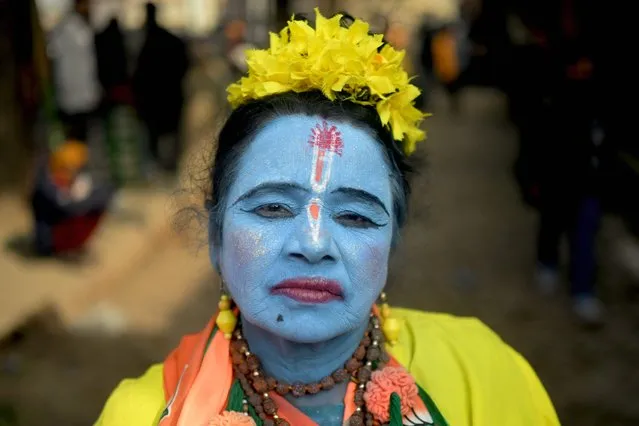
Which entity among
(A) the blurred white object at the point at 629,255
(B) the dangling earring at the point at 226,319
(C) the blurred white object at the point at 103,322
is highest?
(B) the dangling earring at the point at 226,319

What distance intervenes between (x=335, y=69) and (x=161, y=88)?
4709 millimetres

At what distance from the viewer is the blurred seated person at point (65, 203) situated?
571cm

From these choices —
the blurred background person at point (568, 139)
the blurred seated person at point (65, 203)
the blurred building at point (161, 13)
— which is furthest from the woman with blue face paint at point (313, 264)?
the blurred seated person at point (65, 203)

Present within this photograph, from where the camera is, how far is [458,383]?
1.93 metres

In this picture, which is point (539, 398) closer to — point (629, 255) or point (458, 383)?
point (458, 383)

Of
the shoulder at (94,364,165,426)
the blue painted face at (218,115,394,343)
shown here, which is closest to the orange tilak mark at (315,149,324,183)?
the blue painted face at (218,115,394,343)

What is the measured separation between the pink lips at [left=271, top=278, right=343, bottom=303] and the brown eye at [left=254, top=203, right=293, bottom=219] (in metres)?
0.16

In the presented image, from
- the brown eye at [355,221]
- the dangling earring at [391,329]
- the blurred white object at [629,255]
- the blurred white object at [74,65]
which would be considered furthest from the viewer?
the blurred white object at [629,255]

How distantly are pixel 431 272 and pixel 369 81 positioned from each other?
445 centimetres

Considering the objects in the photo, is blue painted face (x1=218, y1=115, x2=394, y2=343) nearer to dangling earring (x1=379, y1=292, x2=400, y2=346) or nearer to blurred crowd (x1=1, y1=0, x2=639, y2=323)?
dangling earring (x1=379, y1=292, x2=400, y2=346)

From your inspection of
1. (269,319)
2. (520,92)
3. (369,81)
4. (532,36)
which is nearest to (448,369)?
(269,319)

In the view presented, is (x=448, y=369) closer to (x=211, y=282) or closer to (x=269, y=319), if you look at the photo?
(x=269, y=319)

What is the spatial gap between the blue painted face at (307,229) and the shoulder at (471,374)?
10.8 inches

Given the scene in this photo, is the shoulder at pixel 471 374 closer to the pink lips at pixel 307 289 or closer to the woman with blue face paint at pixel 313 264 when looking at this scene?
the woman with blue face paint at pixel 313 264
